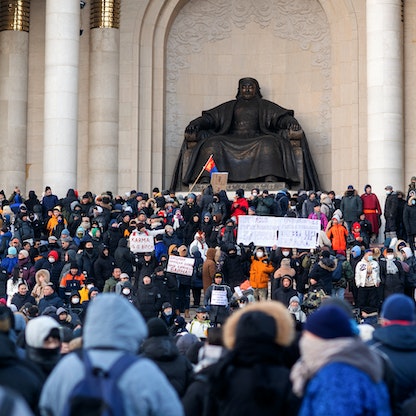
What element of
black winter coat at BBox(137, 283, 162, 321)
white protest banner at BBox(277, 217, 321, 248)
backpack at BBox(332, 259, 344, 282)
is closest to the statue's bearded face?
white protest banner at BBox(277, 217, 321, 248)

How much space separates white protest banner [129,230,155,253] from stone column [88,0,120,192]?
1404 centimetres

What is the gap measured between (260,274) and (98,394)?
20.2m

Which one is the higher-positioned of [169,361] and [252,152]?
[252,152]

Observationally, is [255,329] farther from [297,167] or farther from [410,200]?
[297,167]

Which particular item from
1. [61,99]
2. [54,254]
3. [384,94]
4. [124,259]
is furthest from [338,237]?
[61,99]

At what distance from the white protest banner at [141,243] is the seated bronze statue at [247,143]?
1271 centimetres

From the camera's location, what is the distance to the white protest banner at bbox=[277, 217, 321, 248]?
97.2 ft

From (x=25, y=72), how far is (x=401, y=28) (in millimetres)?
13081

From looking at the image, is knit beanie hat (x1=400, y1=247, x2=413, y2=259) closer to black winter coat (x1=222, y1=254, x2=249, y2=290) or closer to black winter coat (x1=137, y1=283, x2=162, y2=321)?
black winter coat (x1=222, y1=254, x2=249, y2=290)

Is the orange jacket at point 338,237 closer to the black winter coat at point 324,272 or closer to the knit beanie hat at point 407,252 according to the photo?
the knit beanie hat at point 407,252

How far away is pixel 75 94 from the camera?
127 feet

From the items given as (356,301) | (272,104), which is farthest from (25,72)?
(356,301)

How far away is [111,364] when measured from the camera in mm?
7246

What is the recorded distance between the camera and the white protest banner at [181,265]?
1067 inches
